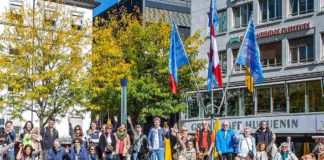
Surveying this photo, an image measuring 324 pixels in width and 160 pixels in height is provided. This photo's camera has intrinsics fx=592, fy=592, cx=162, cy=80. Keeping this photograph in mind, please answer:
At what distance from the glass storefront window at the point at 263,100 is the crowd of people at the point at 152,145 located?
1610 centimetres

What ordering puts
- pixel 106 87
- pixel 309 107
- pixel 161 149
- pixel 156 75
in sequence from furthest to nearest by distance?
pixel 156 75, pixel 106 87, pixel 309 107, pixel 161 149

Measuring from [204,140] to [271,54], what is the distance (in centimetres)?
1800

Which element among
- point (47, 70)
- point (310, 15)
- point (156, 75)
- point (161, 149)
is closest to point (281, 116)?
point (310, 15)

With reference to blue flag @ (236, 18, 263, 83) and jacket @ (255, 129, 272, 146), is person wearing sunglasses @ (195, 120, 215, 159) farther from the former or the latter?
blue flag @ (236, 18, 263, 83)

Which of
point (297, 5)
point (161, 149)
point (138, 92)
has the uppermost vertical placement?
point (297, 5)

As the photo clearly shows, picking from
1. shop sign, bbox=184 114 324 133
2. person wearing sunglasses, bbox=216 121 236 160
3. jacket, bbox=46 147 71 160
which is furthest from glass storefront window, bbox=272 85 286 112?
jacket, bbox=46 147 71 160

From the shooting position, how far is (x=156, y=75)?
38094mm

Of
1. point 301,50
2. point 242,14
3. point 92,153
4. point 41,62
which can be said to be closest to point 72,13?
point 41,62

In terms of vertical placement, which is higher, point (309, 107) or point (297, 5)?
point (297, 5)

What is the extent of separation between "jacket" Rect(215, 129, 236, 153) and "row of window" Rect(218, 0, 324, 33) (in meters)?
17.1

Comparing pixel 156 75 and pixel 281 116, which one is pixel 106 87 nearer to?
pixel 156 75

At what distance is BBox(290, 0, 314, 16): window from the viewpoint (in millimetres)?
33469

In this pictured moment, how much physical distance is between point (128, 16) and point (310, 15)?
501 inches

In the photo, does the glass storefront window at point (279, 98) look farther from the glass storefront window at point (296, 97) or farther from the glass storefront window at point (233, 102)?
the glass storefront window at point (233, 102)
